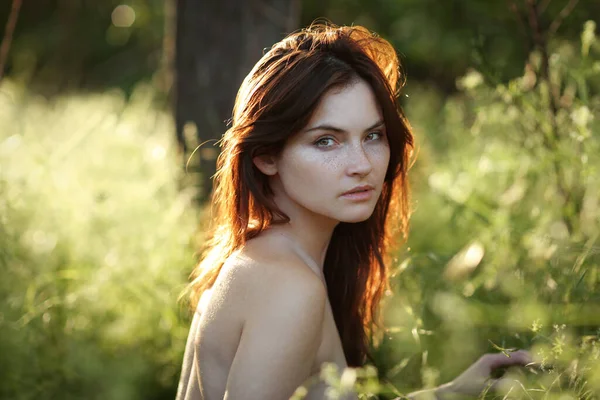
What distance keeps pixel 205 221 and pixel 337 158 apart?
1618 millimetres

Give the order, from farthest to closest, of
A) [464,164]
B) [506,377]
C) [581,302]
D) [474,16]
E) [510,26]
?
[474,16], [510,26], [464,164], [581,302], [506,377]

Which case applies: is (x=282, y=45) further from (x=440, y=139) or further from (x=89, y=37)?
(x=89, y=37)

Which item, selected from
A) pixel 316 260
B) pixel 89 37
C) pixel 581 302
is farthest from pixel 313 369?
pixel 89 37

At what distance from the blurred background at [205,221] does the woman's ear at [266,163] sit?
24.6 inches

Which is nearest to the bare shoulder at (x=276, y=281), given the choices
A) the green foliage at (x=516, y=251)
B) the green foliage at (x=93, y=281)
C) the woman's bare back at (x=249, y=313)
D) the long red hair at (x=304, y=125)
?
the woman's bare back at (x=249, y=313)

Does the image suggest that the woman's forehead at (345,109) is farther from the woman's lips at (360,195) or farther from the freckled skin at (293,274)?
the woman's lips at (360,195)

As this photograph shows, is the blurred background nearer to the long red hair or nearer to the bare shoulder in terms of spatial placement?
the long red hair

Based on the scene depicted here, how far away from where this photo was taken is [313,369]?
2014 millimetres

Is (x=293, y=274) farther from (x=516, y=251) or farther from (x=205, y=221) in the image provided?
(x=205, y=221)

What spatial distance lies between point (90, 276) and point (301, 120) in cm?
178

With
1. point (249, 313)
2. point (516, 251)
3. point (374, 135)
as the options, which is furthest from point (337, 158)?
point (516, 251)

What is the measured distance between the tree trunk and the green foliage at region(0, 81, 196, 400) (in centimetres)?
22

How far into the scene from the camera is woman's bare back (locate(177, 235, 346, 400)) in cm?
191

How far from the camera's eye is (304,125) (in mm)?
1999
